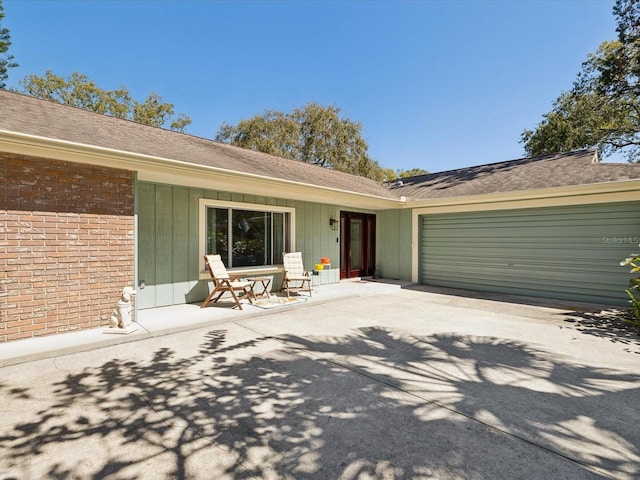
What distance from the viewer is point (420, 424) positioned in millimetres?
2426

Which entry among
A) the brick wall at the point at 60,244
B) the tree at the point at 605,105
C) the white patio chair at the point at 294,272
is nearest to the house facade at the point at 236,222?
the brick wall at the point at 60,244

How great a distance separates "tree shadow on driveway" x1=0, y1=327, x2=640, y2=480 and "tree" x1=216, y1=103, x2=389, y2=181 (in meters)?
20.1

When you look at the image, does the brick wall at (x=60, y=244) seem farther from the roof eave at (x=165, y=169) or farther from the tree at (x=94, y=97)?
the tree at (x=94, y=97)

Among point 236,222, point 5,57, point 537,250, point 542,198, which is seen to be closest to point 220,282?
point 236,222

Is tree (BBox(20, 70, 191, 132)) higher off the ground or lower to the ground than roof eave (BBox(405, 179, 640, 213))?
higher

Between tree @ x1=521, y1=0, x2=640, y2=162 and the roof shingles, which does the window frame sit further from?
tree @ x1=521, y1=0, x2=640, y2=162

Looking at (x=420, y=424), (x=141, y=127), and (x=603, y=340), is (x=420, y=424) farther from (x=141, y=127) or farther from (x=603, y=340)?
(x=141, y=127)

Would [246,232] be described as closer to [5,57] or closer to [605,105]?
[5,57]

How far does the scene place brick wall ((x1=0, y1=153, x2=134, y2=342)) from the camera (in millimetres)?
3953

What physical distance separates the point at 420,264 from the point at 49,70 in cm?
2486

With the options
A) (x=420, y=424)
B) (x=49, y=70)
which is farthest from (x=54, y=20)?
(x=420, y=424)

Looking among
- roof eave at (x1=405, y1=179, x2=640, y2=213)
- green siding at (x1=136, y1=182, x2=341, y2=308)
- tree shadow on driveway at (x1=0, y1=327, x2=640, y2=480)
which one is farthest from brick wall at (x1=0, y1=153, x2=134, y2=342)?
roof eave at (x1=405, y1=179, x2=640, y2=213)

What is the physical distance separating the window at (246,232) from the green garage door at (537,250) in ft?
14.4

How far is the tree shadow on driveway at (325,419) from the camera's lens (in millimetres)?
1980
